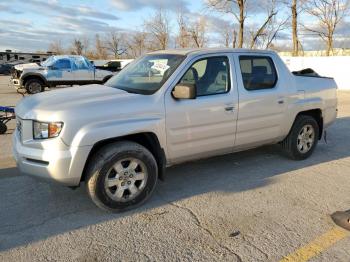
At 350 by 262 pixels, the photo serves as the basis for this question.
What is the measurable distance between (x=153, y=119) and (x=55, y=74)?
1435 cm

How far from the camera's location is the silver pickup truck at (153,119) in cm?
371

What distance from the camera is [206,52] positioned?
15.7 ft

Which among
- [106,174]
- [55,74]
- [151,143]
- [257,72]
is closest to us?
[106,174]

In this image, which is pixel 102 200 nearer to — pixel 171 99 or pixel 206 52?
pixel 171 99

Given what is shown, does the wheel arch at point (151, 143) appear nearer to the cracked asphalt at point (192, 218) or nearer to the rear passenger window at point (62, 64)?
the cracked asphalt at point (192, 218)

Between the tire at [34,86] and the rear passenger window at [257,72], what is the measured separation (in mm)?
13604

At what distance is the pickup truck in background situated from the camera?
1666 cm

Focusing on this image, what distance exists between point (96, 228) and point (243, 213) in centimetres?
160

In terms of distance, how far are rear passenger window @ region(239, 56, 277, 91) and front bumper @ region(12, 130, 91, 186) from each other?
2517 mm

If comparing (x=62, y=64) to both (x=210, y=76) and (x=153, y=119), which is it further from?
(x=153, y=119)

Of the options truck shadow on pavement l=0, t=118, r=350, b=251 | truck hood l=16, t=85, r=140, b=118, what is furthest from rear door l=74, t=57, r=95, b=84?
truck hood l=16, t=85, r=140, b=118

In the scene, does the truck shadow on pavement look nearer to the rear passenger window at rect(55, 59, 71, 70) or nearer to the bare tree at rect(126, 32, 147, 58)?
the rear passenger window at rect(55, 59, 71, 70)

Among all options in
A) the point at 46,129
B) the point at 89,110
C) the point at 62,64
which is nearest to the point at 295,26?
the point at 62,64

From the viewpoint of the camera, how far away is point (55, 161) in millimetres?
3639
